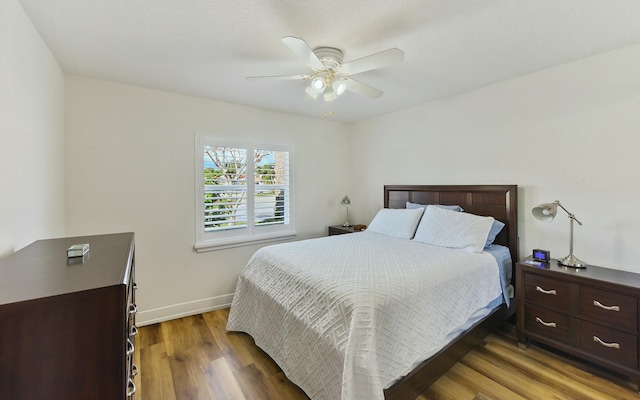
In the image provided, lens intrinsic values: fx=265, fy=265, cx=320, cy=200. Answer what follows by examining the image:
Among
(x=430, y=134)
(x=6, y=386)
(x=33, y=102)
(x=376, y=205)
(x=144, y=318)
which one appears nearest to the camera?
(x=6, y=386)

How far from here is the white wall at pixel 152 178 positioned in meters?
2.43

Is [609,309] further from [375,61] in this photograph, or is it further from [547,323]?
[375,61]

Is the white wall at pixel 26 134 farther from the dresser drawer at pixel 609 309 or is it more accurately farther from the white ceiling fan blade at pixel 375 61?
the dresser drawer at pixel 609 309

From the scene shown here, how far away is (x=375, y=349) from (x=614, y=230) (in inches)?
87.6

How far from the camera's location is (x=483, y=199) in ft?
9.12

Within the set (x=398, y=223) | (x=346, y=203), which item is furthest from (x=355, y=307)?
(x=346, y=203)

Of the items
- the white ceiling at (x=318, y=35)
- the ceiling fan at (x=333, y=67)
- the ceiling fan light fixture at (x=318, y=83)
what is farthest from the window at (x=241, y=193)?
the ceiling fan light fixture at (x=318, y=83)

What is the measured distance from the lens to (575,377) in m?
1.87

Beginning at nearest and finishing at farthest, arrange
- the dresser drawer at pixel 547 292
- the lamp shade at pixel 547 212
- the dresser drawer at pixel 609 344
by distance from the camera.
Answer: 1. the dresser drawer at pixel 609 344
2. the dresser drawer at pixel 547 292
3. the lamp shade at pixel 547 212

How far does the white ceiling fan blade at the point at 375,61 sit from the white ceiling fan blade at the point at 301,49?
197mm

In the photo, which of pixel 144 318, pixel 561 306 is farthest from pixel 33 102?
pixel 561 306

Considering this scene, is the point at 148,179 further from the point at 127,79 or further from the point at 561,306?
the point at 561,306

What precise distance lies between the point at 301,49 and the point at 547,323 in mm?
2722

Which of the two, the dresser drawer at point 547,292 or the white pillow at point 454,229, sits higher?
the white pillow at point 454,229
